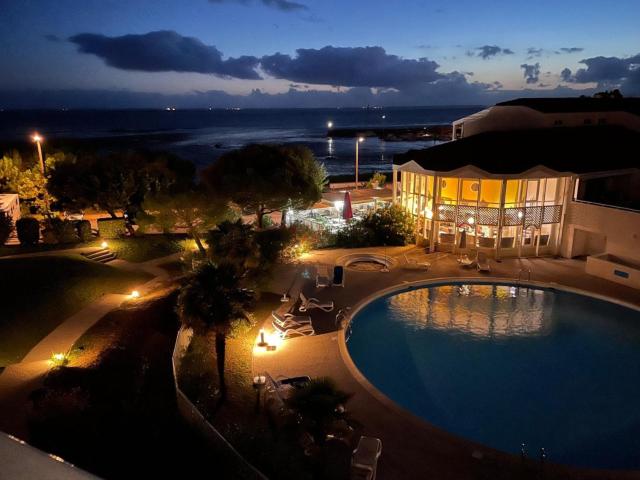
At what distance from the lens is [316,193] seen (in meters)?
24.2

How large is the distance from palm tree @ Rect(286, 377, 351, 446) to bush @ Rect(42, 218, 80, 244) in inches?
803

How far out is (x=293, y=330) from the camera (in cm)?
1430

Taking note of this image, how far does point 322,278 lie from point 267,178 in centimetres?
663

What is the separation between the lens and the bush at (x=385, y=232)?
2425 cm

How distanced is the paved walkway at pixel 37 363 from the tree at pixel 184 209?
2939mm

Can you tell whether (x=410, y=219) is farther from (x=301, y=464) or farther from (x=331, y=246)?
(x=301, y=464)

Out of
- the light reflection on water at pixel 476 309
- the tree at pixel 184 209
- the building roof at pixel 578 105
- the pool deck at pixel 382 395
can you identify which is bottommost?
the light reflection on water at pixel 476 309

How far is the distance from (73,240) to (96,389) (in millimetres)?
14856

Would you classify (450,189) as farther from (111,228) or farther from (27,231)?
(27,231)

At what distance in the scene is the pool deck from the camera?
28.5 feet

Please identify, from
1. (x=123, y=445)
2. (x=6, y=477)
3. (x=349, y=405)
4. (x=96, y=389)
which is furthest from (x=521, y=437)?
(x=6, y=477)

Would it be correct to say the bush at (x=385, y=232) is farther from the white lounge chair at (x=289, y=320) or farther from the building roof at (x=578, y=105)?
the building roof at (x=578, y=105)

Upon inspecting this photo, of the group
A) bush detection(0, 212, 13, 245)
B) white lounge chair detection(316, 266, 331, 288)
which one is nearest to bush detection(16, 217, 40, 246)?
bush detection(0, 212, 13, 245)

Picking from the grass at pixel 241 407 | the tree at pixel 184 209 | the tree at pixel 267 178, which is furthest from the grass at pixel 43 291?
the tree at pixel 267 178
